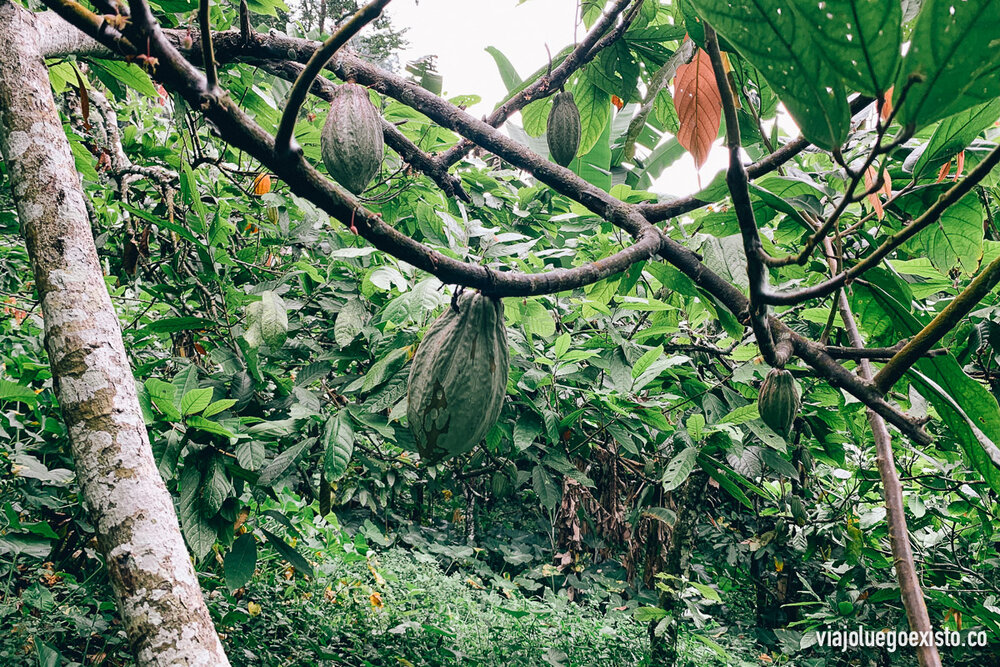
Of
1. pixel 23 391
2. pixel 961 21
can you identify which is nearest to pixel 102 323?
pixel 23 391

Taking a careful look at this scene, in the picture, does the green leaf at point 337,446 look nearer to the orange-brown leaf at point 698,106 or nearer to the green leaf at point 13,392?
the green leaf at point 13,392

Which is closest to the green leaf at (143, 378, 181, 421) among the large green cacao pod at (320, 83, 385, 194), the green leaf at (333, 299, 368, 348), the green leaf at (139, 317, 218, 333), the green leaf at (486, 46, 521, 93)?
the green leaf at (139, 317, 218, 333)

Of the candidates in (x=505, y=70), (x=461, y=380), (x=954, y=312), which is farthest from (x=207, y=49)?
(x=505, y=70)

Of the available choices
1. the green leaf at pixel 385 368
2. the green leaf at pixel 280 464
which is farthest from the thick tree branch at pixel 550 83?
the green leaf at pixel 280 464

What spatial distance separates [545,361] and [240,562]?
1035mm

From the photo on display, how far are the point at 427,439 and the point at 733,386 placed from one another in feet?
5.31

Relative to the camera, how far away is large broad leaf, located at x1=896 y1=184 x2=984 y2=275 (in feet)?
3.23

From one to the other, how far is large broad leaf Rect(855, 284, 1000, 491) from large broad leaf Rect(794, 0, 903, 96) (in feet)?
1.32

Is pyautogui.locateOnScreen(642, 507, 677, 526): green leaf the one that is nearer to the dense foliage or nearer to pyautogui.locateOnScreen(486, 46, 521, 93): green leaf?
the dense foliage

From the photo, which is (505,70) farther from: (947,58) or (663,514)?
(947,58)

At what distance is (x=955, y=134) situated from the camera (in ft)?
2.49

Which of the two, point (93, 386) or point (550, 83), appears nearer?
point (93, 386)

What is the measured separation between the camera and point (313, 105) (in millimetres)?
2393

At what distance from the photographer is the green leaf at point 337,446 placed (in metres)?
1.43
